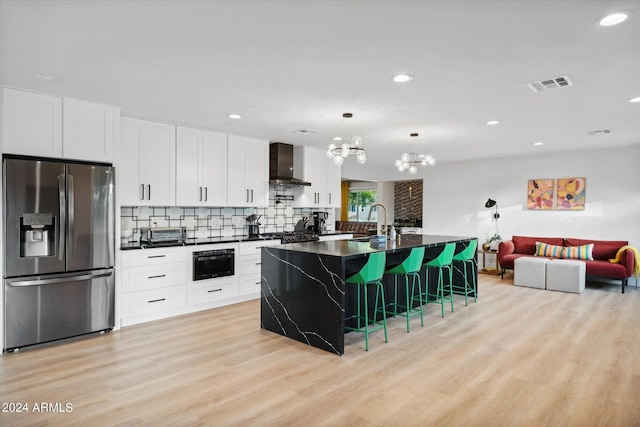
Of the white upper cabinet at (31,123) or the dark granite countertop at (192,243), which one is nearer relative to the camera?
the white upper cabinet at (31,123)

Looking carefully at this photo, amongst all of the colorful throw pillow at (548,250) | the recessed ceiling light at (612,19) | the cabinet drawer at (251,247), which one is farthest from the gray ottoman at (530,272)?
the recessed ceiling light at (612,19)

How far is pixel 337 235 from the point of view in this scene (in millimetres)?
7160

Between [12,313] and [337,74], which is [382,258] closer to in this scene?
[337,74]

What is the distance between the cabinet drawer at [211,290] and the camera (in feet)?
16.7

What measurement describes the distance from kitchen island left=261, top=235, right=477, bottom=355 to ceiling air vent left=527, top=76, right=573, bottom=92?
206cm

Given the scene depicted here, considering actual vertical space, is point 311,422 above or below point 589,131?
below

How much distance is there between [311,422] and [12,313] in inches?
122

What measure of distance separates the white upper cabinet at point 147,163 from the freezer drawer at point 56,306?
3.59ft

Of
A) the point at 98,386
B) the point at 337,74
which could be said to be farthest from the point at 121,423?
the point at 337,74

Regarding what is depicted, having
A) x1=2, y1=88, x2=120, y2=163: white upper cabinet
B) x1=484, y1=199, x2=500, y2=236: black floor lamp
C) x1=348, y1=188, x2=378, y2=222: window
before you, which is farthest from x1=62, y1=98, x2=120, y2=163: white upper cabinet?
x1=348, y1=188, x2=378, y2=222: window

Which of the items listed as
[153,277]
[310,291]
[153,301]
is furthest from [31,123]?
[310,291]

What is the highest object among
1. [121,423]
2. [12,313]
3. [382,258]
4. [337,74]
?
[337,74]

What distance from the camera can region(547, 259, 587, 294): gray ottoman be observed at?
637cm

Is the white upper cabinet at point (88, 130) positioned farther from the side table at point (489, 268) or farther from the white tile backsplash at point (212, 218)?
the side table at point (489, 268)
